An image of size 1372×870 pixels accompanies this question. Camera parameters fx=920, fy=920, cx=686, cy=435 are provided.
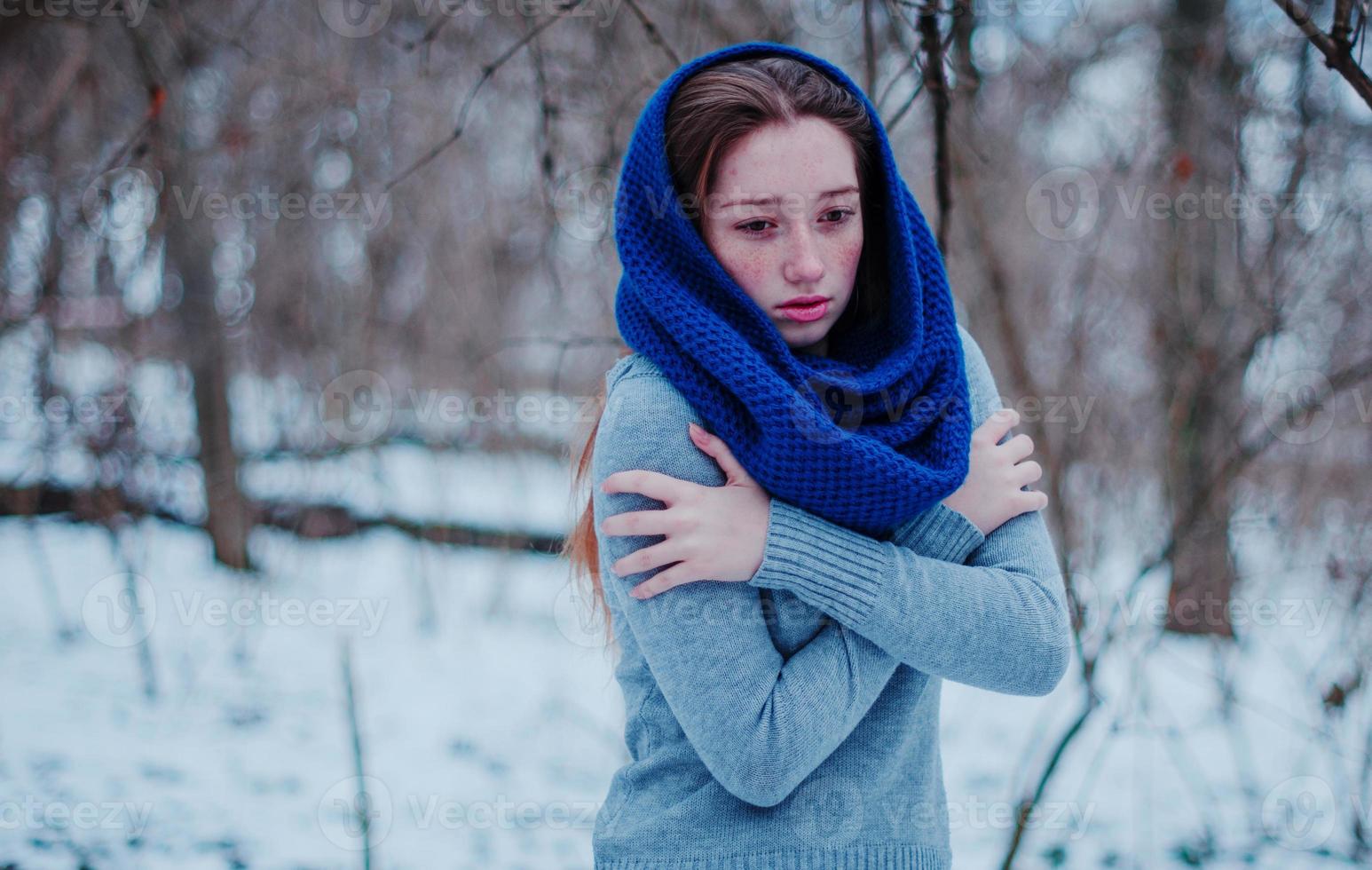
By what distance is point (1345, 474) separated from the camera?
3.31 metres

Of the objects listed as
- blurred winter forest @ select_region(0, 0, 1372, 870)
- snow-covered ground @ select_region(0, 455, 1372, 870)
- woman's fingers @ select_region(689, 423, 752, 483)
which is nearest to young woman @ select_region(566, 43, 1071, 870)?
woman's fingers @ select_region(689, 423, 752, 483)

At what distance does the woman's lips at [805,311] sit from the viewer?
3.67ft

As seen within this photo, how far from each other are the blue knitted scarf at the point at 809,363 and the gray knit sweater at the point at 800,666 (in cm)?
4

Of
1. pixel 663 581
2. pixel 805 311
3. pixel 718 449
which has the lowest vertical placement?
pixel 663 581

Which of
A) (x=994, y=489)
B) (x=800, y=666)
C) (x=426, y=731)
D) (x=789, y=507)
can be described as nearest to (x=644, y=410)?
(x=789, y=507)

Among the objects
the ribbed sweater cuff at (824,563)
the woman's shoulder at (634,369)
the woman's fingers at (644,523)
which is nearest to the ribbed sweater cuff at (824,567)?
the ribbed sweater cuff at (824,563)

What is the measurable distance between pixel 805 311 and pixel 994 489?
0.33 metres

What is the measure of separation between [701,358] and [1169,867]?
2.54 meters

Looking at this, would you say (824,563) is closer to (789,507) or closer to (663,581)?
(789,507)

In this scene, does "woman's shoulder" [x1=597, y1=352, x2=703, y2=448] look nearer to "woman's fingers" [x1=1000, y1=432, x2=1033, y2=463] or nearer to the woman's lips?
the woman's lips

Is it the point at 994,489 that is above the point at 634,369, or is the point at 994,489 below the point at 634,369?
below

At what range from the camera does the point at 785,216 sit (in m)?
1.10

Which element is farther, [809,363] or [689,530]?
[809,363]

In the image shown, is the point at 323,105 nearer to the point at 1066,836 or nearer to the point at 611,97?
the point at 611,97
